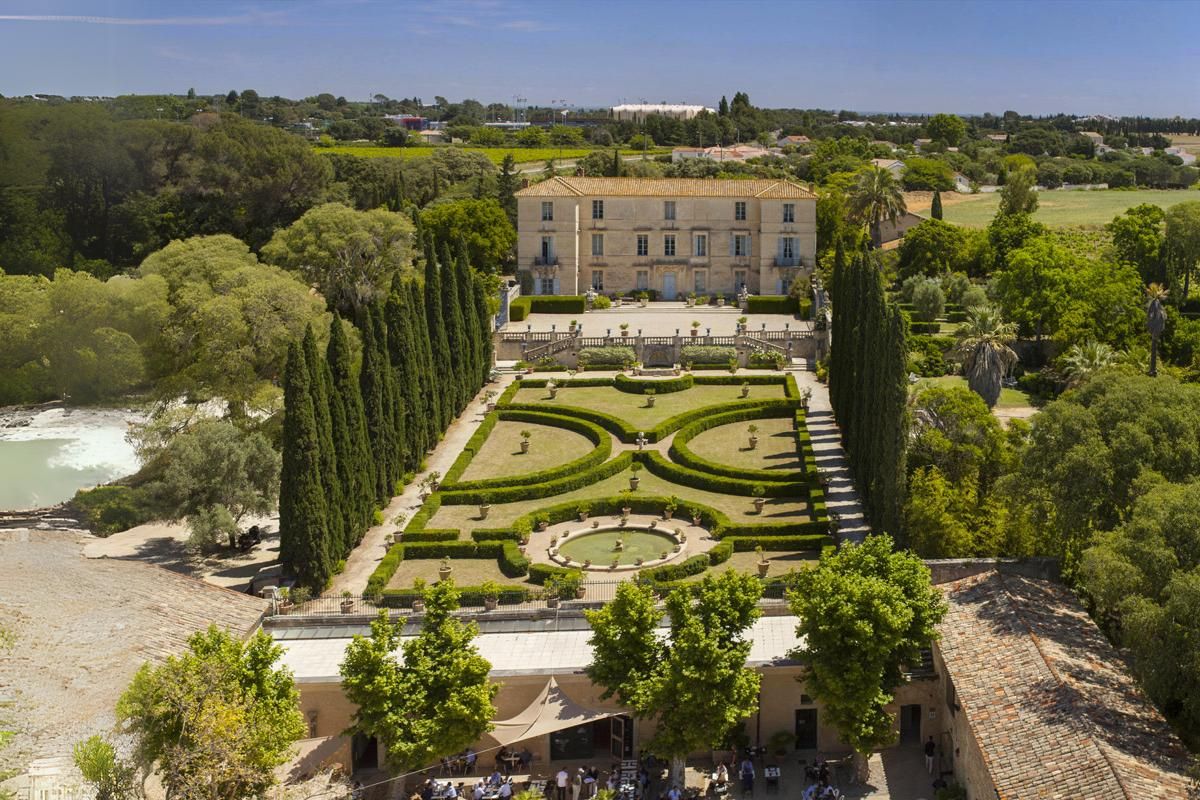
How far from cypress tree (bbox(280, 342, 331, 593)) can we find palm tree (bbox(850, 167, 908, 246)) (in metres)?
58.1

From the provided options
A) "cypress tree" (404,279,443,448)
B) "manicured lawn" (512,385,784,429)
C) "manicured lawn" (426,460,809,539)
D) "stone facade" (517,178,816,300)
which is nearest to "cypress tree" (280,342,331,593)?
"manicured lawn" (426,460,809,539)

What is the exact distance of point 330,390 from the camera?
36.4 m

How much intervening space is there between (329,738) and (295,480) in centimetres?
945

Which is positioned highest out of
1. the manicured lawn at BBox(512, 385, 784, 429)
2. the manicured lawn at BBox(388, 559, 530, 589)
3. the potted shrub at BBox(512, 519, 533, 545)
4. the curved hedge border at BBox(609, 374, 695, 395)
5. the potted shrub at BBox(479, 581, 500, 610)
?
the curved hedge border at BBox(609, 374, 695, 395)

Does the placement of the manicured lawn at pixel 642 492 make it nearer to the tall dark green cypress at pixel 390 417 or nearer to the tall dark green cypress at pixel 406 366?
the tall dark green cypress at pixel 390 417

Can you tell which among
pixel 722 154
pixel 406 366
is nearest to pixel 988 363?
pixel 406 366

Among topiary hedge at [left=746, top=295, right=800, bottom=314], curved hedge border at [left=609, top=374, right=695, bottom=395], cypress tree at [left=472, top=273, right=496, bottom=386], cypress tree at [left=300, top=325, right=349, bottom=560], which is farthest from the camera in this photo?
topiary hedge at [left=746, top=295, right=800, bottom=314]

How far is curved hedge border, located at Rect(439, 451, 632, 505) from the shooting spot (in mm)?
41844

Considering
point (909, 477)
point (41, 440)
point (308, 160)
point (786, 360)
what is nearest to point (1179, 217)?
point (786, 360)

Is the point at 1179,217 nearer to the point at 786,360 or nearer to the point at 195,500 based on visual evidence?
the point at 786,360

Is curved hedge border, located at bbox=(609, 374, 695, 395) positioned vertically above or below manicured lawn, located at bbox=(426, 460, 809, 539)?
above

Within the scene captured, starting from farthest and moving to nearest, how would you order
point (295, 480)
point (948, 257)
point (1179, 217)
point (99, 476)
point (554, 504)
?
point (948, 257) → point (1179, 217) → point (99, 476) → point (554, 504) → point (295, 480)

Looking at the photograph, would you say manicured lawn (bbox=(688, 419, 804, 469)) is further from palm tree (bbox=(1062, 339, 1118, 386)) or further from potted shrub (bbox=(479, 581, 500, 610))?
potted shrub (bbox=(479, 581, 500, 610))

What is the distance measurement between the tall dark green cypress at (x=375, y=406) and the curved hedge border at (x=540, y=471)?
2.47 metres
